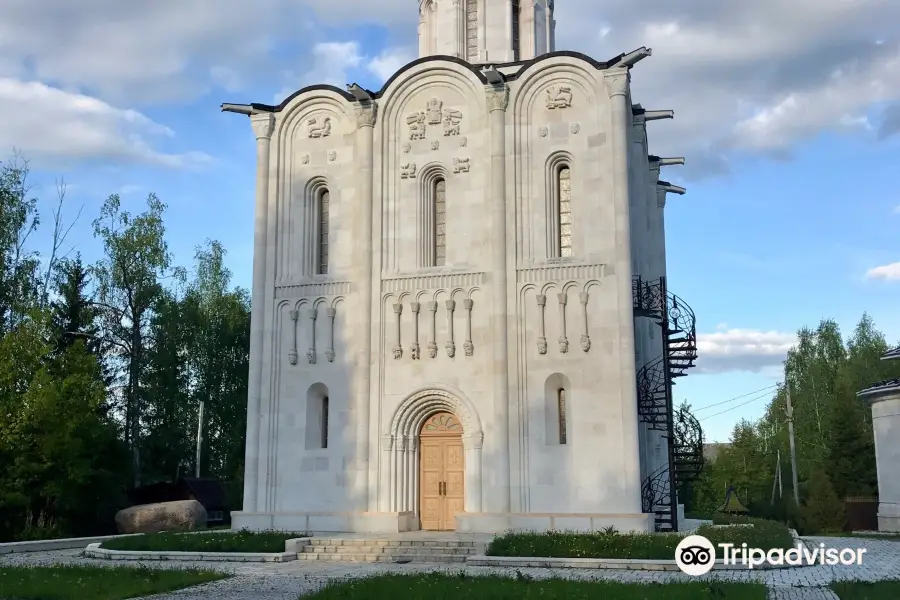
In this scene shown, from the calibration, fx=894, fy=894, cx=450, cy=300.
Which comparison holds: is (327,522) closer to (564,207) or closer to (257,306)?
(257,306)

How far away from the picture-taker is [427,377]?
2200 cm

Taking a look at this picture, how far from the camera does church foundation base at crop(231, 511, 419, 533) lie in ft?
68.5

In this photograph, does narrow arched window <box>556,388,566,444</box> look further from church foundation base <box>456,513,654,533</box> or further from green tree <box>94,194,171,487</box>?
green tree <box>94,194,171,487</box>

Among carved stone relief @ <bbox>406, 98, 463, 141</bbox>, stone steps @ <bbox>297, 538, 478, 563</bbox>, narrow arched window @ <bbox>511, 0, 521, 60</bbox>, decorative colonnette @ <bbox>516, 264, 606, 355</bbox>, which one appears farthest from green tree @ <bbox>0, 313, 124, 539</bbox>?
narrow arched window @ <bbox>511, 0, 521, 60</bbox>

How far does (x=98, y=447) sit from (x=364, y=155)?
11.0m

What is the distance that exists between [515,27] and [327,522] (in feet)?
49.3

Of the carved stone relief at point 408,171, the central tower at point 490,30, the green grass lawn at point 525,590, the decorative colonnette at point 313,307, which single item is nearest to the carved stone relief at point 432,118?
the carved stone relief at point 408,171

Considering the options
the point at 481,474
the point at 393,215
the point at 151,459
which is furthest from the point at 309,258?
the point at 151,459

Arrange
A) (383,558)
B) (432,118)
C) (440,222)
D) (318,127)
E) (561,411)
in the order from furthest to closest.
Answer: (318,127) → (432,118) → (440,222) → (561,411) → (383,558)

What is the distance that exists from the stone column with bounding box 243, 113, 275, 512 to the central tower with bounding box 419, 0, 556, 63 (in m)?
5.76

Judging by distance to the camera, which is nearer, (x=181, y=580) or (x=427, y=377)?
(x=181, y=580)

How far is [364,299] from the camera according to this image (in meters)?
22.6

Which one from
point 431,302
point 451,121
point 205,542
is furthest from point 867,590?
point 451,121

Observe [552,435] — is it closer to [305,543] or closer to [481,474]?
[481,474]
